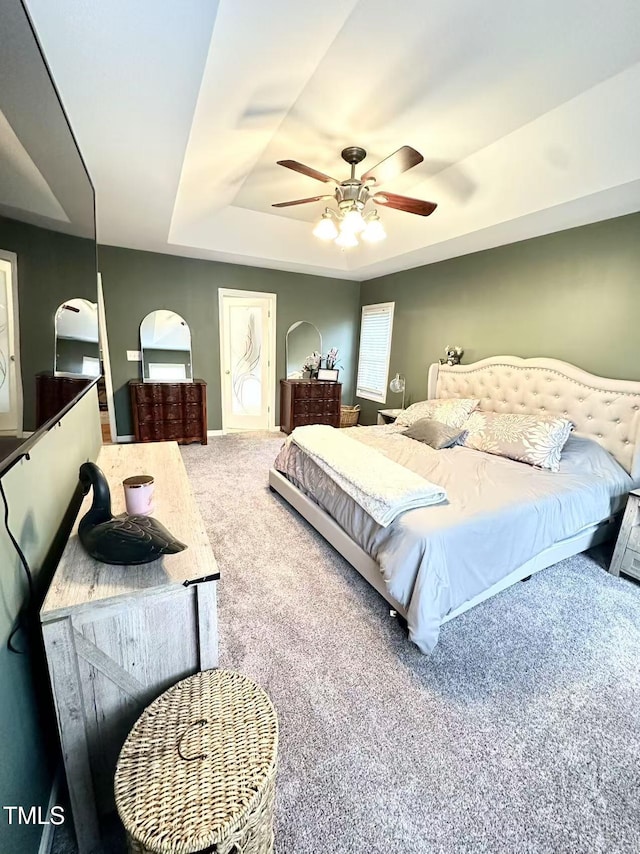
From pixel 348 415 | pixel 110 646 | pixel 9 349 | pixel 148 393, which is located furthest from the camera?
pixel 348 415

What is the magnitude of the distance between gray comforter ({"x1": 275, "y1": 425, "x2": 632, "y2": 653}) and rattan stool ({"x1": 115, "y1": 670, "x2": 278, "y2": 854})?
0.95 metres

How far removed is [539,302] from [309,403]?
3062 mm

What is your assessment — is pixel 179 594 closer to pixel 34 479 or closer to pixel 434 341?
pixel 34 479

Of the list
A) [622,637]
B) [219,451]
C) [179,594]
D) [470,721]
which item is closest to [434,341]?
[219,451]

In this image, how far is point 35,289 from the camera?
818 millimetres

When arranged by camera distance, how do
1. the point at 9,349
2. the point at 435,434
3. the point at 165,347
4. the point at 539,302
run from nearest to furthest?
the point at 9,349 → the point at 435,434 → the point at 539,302 → the point at 165,347

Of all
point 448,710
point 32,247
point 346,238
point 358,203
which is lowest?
point 448,710

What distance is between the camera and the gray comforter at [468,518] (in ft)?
5.51

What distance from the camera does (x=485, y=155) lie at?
275 centimetres

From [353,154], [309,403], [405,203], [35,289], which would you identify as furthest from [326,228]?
[309,403]

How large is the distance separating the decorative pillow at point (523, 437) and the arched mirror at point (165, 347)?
3.65 metres

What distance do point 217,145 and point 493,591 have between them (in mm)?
3237

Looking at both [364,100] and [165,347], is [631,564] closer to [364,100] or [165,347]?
[364,100]

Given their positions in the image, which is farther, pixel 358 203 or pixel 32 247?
pixel 358 203
